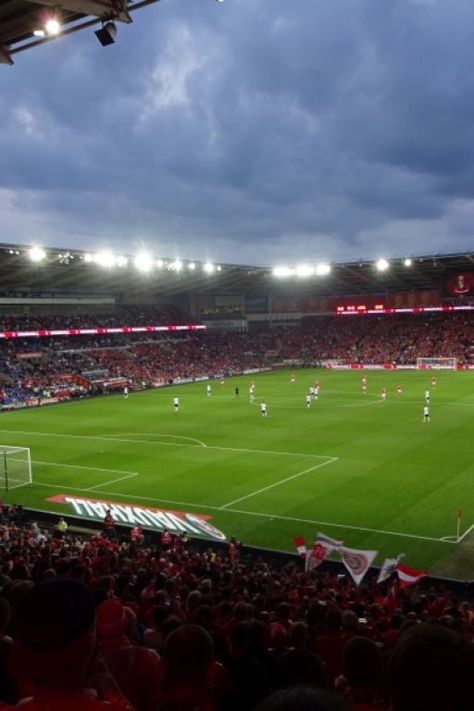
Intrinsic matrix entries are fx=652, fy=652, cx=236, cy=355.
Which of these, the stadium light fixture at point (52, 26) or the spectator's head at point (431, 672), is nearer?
the spectator's head at point (431, 672)

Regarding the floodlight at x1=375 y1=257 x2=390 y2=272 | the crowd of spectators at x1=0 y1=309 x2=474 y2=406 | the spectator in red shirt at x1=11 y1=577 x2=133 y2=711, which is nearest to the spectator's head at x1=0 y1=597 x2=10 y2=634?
the spectator in red shirt at x1=11 y1=577 x2=133 y2=711

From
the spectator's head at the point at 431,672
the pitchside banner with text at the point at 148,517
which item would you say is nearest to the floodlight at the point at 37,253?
the pitchside banner with text at the point at 148,517

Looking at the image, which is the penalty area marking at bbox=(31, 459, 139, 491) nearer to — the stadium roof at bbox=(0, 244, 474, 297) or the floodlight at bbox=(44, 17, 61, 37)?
the floodlight at bbox=(44, 17, 61, 37)

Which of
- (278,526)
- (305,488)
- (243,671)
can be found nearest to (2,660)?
(243,671)

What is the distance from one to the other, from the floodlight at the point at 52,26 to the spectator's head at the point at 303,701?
1066 centimetres

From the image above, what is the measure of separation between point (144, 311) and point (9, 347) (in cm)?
2385

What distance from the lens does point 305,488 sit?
26.6 metres

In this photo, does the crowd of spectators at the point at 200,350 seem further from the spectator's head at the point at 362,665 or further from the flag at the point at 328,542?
the spectator's head at the point at 362,665

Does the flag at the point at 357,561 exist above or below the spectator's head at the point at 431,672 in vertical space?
below

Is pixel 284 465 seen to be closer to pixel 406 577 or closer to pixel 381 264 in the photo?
pixel 406 577

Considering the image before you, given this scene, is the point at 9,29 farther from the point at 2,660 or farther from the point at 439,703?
the point at 439,703

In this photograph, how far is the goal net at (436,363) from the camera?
259 feet

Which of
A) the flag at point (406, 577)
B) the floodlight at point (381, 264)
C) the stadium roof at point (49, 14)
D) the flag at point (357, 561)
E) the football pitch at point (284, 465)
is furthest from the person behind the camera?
the floodlight at point (381, 264)

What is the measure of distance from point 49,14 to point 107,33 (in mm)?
897
